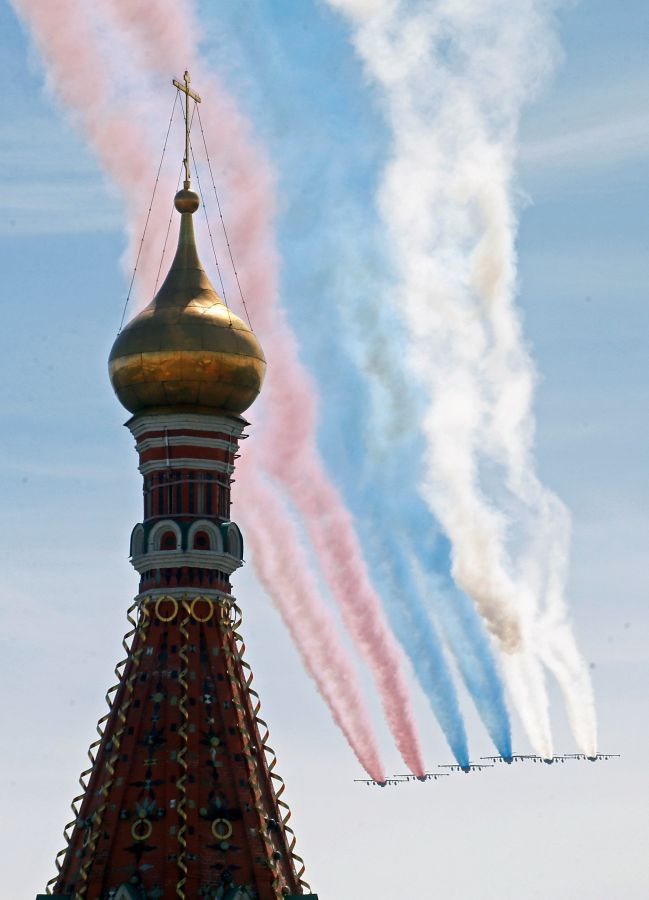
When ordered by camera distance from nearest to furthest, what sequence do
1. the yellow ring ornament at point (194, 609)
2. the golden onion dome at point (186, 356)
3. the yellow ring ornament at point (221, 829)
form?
the yellow ring ornament at point (221, 829) < the yellow ring ornament at point (194, 609) < the golden onion dome at point (186, 356)

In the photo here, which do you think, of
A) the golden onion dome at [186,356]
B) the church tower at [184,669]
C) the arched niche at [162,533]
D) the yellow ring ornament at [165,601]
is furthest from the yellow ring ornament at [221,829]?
the golden onion dome at [186,356]

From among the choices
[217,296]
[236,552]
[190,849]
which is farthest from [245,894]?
[217,296]

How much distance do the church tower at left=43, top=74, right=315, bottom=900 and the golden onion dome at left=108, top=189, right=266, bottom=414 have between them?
0.04 m

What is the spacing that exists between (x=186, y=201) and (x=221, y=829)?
20.6 meters

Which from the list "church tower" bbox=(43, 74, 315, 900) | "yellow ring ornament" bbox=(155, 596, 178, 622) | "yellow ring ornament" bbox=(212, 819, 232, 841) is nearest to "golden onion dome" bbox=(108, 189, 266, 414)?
"church tower" bbox=(43, 74, 315, 900)

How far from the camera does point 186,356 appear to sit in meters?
114

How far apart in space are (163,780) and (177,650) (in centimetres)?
442

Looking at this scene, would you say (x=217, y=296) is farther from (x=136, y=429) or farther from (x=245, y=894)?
(x=245, y=894)

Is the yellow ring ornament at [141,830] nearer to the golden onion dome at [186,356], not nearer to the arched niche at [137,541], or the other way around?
the arched niche at [137,541]

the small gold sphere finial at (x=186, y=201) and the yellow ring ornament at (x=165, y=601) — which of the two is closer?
the yellow ring ornament at (x=165, y=601)

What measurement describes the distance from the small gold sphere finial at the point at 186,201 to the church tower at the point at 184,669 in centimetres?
5

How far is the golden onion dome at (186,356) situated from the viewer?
114 m

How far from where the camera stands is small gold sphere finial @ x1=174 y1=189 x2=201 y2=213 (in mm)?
116250

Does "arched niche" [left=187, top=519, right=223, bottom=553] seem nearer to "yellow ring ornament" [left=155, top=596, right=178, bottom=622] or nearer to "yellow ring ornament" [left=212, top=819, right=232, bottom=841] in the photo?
"yellow ring ornament" [left=155, top=596, right=178, bottom=622]
